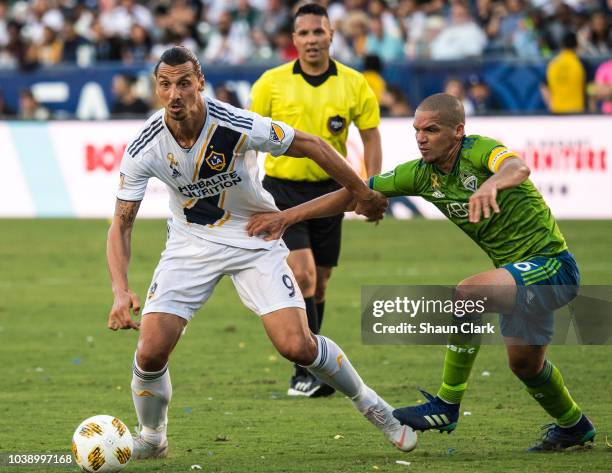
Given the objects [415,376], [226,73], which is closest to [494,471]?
[415,376]

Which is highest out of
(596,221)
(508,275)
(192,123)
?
(192,123)

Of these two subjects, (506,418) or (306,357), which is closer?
(306,357)

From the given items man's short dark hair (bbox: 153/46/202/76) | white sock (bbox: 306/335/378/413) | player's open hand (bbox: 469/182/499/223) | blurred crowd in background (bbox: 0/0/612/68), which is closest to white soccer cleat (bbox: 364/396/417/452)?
white sock (bbox: 306/335/378/413)

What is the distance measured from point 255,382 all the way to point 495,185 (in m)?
3.44

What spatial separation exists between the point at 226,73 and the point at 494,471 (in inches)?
630

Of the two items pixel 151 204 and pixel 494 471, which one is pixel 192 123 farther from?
pixel 151 204

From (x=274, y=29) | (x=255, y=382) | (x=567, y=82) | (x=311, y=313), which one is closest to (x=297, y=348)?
(x=311, y=313)

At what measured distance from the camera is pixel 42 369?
378 inches

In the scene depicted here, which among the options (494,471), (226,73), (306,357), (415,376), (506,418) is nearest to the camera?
(494,471)

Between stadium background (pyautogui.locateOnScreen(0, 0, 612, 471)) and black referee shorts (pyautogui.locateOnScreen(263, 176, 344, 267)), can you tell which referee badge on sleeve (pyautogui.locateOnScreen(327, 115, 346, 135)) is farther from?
stadium background (pyautogui.locateOnScreen(0, 0, 612, 471))

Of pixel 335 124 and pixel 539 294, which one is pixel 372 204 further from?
pixel 335 124

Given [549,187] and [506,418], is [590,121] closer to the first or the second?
[549,187]

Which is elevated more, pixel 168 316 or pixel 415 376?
pixel 168 316

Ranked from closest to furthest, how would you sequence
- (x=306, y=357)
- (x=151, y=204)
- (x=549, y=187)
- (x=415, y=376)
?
1. (x=306, y=357)
2. (x=415, y=376)
3. (x=549, y=187)
4. (x=151, y=204)
